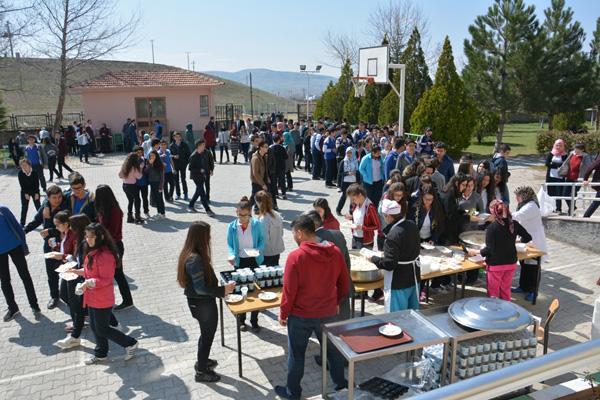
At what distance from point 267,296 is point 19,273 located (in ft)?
11.8

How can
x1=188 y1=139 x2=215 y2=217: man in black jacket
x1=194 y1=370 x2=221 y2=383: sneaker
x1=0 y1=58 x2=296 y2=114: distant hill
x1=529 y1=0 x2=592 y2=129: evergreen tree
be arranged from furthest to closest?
x1=0 y1=58 x2=296 y2=114: distant hill, x1=529 y1=0 x2=592 y2=129: evergreen tree, x1=188 y1=139 x2=215 y2=217: man in black jacket, x1=194 y1=370 x2=221 y2=383: sneaker

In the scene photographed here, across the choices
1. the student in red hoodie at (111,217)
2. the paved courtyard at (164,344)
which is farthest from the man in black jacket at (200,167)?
the student in red hoodie at (111,217)

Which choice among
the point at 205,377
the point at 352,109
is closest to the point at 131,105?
the point at 352,109

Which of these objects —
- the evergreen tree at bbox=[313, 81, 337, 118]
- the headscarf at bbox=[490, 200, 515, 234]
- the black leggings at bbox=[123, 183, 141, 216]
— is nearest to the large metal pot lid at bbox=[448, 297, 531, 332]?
the headscarf at bbox=[490, 200, 515, 234]

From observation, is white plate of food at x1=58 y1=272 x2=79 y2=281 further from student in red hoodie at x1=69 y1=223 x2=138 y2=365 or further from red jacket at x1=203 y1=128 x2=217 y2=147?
red jacket at x1=203 y1=128 x2=217 y2=147

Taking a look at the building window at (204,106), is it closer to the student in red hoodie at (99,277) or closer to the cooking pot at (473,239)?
the cooking pot at (473,239)

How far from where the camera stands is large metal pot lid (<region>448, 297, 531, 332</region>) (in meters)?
4.15

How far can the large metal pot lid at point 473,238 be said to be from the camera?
6.63 meters

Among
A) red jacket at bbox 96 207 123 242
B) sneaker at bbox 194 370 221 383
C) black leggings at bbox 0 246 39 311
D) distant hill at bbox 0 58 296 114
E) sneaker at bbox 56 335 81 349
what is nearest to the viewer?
sneaker at bbox 194 370 221 383

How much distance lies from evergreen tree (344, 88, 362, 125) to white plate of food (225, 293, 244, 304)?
24.7 meters

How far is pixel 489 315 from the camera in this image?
13.9ft

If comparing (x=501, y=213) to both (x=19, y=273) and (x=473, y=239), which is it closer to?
(x=473, y=239)

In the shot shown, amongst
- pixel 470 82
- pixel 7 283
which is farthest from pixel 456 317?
pixel 470 82

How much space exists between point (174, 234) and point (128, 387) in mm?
5680
